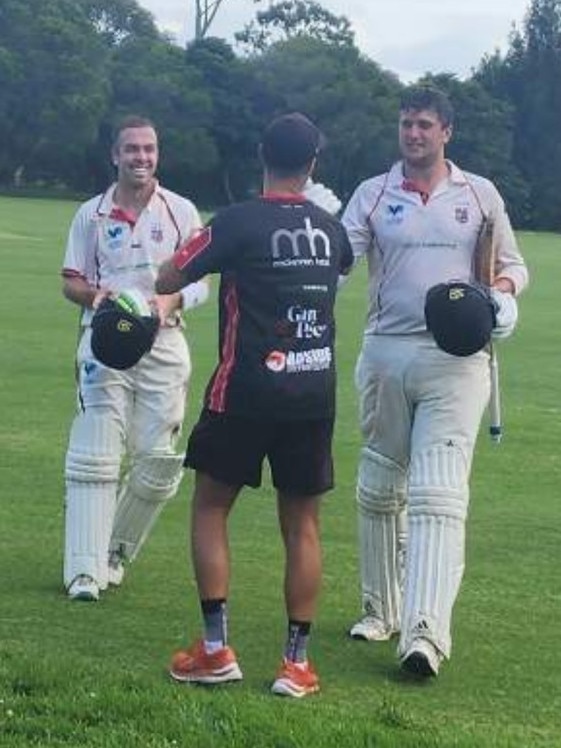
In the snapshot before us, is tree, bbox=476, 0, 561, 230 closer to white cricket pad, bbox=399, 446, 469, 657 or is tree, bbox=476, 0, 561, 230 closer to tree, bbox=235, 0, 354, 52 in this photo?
tree, bbox=235, 0, 354, 52

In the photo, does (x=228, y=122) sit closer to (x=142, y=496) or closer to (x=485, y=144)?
(x=485, y=144)

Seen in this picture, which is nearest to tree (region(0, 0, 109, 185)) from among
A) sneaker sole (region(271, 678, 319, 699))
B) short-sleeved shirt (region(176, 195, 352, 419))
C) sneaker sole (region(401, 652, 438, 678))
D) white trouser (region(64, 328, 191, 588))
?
white trouser (region(64, 328, 191, 588))

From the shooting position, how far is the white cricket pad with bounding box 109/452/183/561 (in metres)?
7.89

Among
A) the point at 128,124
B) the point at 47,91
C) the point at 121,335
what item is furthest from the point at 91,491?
the point at 47,91

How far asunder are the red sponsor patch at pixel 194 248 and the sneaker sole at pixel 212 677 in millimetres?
1477

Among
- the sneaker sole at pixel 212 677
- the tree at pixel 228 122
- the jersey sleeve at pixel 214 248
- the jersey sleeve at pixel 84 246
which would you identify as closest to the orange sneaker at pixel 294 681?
the sneaker sole at pixel 212 677

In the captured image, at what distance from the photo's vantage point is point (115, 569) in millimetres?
7875

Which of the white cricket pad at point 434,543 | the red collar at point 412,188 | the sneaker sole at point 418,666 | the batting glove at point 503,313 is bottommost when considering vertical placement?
the sneaker sole at point 418,666

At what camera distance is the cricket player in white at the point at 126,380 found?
774 centimetres

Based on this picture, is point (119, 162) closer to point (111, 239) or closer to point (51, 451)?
point (111, 239)

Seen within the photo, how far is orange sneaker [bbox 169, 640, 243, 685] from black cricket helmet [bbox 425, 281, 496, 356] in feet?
4.79

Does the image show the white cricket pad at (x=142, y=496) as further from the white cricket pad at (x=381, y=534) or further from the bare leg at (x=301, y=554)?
the bare leg at (x=301, y=554)

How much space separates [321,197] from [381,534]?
1458 mm

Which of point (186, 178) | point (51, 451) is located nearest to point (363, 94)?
point (186, 178)
